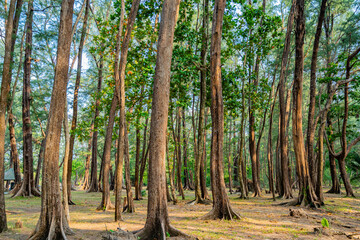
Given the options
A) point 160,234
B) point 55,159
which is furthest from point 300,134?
point 55,159

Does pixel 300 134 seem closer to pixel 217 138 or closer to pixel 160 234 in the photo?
pixel 217 138

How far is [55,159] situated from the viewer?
5211 millimetres

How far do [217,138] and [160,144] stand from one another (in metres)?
3.19

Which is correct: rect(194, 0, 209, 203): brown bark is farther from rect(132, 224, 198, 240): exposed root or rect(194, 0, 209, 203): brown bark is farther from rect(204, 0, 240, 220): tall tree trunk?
rect(132, 224, 198, 240): exposed root

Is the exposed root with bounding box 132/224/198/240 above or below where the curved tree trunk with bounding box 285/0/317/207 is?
below

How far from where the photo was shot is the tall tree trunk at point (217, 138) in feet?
24.3

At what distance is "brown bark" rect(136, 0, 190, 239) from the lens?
4961mm

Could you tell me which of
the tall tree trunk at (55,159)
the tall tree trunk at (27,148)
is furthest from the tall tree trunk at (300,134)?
the tall tree trunk at (27,148)

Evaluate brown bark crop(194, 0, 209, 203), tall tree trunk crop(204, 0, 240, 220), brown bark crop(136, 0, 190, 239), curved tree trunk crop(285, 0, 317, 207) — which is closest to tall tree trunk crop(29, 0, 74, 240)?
brown bark crop(136, 0, 190, 239)

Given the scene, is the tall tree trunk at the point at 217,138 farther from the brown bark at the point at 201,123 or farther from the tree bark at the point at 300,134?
the tree bark at the point at 300,134

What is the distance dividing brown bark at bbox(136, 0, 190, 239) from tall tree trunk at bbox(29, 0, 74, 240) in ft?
5.72

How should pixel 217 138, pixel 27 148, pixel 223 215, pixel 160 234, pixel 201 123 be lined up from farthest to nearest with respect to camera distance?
pixel 27 148, pixel 201 123, pixel 217 138, pixel 223 215, pixel 160 234

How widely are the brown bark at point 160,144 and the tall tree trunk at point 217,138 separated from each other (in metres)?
2.76

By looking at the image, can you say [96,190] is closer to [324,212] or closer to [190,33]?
[190,33]
